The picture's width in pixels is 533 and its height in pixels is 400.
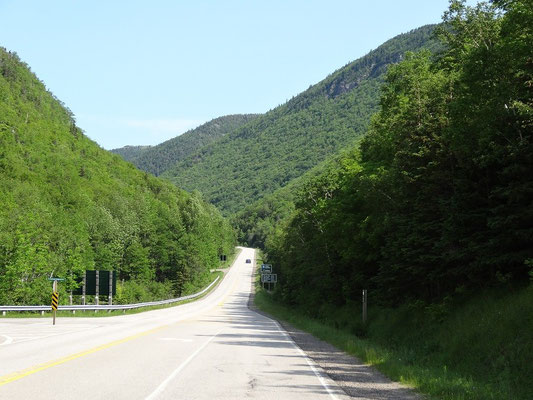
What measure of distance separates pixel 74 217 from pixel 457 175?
88195mm

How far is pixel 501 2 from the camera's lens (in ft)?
69.4

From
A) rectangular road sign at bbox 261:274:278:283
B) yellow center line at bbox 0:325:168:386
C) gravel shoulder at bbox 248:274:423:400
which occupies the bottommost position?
gravel shoulder at bbox 248:274:423:400

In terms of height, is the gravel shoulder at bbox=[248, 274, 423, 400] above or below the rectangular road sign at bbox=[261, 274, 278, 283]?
below

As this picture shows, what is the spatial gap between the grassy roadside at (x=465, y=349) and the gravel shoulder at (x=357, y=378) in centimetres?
38

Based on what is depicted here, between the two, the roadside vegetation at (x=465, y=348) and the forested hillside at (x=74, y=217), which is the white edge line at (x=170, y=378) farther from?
the forested hillside at (x=74, y=217)

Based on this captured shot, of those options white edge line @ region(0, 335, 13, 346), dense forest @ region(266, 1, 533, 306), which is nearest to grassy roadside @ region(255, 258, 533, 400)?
dense forest @ region(266, 1, 533, 306)

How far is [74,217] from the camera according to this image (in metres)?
103

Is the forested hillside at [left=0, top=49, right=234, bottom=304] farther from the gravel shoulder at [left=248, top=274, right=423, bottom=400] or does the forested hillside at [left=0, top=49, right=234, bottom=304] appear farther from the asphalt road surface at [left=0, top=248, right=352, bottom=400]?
the gravel shoulder at [left=248, top=274, right=423, bottom=400]

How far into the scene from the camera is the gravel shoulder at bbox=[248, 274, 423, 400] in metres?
12.5

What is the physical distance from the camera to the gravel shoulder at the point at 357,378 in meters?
12.5

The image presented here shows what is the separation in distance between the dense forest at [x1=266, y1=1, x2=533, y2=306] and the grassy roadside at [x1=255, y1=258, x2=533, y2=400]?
1312 millimetres

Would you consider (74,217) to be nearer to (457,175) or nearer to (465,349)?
(457,175)

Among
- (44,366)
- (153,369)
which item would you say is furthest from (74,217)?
(153,369)

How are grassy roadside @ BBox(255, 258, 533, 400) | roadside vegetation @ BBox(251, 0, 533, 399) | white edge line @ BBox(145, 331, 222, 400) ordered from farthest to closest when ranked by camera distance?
1. roadside vegetation @ BBox(251, 0, 533, 399)
2. grassy roadside @ BBox(255, 258, 533, 400)
3. white edge line @ BBox(145, 331, 222, 400)
